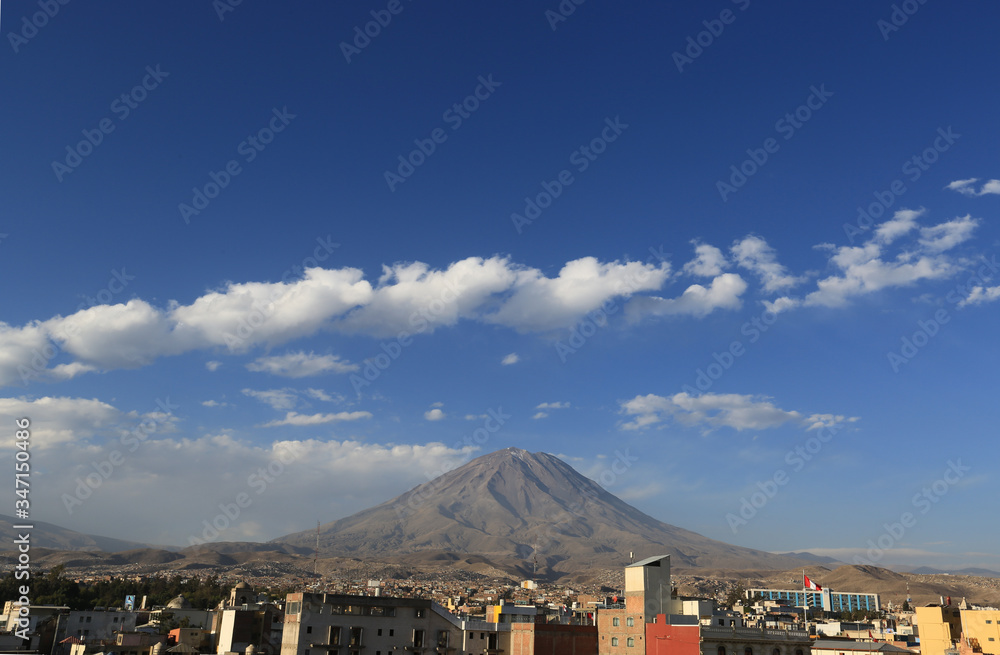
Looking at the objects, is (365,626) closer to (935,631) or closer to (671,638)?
(671,638)

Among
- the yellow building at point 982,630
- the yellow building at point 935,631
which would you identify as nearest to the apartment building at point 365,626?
the yellow building at point 935,631

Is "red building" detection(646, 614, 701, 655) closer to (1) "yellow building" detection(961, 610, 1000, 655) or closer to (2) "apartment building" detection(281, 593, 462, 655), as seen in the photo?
(2) "apartment building" detection(281, 593, 462, 655)

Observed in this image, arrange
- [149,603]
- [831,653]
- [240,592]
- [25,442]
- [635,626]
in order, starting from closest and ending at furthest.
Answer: [25,442]
[831,653]
[635,626]
[240,592]
[149,603]

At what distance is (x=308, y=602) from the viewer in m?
65.9

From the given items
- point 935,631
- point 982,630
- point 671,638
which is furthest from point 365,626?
point 982,630

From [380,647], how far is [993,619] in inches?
2309

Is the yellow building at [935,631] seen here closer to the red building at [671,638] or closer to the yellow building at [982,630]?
the yellow building at [982,630]

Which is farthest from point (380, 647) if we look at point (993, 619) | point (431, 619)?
point (993, 619)

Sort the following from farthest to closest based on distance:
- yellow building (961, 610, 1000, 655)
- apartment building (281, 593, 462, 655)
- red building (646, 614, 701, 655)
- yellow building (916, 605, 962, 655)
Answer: yellow building (916, 605, 962, 655)
yellow building (961, 610, 1000, 655)
apartment building (281, 593, 462, 655)
red building (646, 614, 701, 655)

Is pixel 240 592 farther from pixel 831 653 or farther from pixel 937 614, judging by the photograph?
pixel 937 614

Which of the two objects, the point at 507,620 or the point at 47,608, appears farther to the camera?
the point at 47,608

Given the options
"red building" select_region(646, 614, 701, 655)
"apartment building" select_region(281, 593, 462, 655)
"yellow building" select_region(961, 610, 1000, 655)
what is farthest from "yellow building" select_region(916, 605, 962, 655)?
"apartment building" select_region(281, 593, 462, 655)

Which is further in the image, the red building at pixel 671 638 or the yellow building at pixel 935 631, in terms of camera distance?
the yellow building at pixel 935 631

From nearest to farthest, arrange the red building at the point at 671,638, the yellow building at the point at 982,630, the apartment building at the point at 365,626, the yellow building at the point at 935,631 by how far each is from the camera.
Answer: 1. the red building at the point at 671,638
2. the apartment building at the point at 365,626
3. the yellow building at the point at 982,630
4. the yellow building at the point at 935,631
